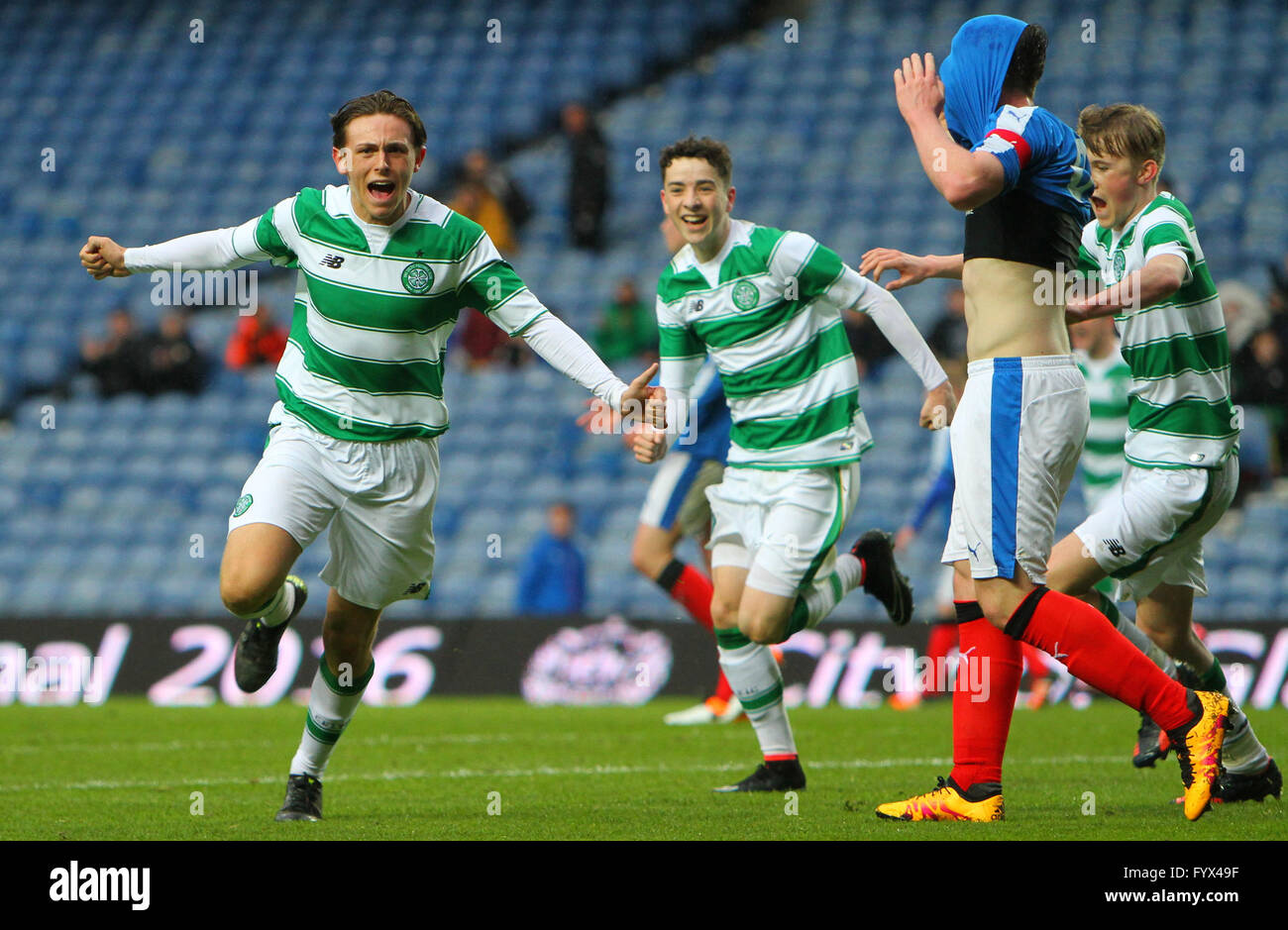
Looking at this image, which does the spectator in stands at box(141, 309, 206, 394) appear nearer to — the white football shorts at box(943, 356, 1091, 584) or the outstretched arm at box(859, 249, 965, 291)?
the outstretched arm at box(859, 249, 965, 291)

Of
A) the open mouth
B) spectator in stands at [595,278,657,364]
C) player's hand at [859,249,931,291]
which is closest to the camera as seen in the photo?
player's hand at [859,249,931,291]

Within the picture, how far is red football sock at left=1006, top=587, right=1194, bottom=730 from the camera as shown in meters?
4.39

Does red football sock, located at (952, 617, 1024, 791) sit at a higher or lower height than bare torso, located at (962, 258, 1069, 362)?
lower

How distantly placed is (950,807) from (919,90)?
2099mm

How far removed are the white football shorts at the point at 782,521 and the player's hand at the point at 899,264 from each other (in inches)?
50.5

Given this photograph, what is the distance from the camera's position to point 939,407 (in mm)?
5520

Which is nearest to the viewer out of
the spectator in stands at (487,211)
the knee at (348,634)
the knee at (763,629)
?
the knee at (348,634)

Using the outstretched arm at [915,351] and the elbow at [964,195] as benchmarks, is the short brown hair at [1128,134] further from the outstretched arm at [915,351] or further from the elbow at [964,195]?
the elbow at [964,195]

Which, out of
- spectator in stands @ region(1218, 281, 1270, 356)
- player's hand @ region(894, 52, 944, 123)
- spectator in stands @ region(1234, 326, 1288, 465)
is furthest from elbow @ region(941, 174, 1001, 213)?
spectator in stands @ region(1218, 281, 1270, 356)

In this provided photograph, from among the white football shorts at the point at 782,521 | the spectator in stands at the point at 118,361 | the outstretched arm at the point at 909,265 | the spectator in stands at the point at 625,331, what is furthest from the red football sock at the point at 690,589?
the spectator in stands at the point at 118,361

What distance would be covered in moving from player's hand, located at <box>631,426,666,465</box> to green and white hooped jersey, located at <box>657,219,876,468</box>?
1327 mm

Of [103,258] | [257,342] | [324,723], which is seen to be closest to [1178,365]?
[324,723]

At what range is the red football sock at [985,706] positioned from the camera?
4.65m
